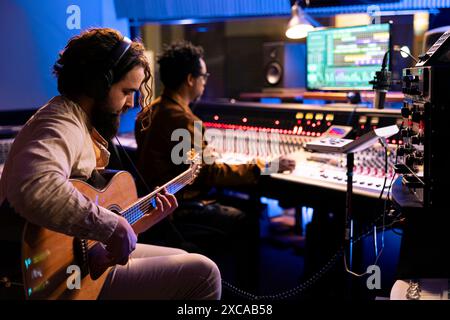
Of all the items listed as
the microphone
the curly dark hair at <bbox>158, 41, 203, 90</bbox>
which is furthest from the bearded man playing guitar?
the microphone

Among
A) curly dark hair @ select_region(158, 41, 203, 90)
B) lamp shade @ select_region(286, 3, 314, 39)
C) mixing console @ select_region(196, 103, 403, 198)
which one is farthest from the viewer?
lamp shade @ select_region(286, 3, 314, 39)

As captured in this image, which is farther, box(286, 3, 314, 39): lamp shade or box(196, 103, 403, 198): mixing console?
box(286, 3, 314, 39): lamp shade

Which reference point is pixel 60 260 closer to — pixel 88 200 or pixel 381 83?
pixel 88 200

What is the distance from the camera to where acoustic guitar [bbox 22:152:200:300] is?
1565mm

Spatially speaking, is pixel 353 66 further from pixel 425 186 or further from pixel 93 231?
pixel 93 231

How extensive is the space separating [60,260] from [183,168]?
3.68 feet

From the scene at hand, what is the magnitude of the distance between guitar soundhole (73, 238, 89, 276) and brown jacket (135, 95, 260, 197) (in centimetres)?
101

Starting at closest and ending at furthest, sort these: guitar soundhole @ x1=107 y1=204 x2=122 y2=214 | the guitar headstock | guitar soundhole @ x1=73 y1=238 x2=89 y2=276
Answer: guitar soundhole @ x1=73 y1=238 x2=89 y2=276, guitar soundhole @ x1=107 y1=204 x2=122 y2=214, the guitar headstock

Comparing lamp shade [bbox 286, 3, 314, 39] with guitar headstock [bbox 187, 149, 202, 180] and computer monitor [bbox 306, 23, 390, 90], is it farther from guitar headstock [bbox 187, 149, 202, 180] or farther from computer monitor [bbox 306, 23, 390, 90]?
guitar headstock [bbox 187, 149, 202, 180]

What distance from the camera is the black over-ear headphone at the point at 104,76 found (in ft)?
5.94

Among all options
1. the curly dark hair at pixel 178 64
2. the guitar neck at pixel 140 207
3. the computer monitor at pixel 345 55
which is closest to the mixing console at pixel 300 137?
the computer monitor at pixel 345 55

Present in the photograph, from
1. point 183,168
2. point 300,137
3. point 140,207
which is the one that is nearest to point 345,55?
point 300,137

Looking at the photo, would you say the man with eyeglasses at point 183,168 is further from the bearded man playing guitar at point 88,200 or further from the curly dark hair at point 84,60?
the curly dark hair at point 84,60
